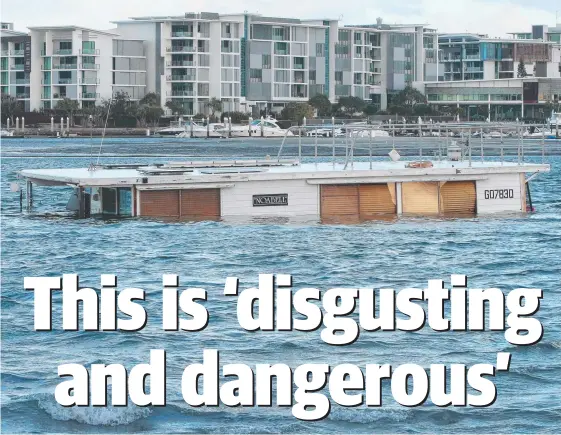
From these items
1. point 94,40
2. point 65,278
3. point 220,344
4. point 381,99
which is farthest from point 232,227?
point 381,99

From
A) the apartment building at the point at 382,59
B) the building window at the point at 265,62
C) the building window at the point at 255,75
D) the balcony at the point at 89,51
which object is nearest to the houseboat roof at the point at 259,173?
the balcony at the point at 89,51

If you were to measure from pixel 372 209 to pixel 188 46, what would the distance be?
10733 cm

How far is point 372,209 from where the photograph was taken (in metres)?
33.3

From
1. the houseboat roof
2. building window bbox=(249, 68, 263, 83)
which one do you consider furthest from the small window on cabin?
building window bbox=(249, 68, 263, 83)

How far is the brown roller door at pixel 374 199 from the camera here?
→ 109 ft

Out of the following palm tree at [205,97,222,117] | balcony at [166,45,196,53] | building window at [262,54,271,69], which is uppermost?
balcony at [166,45,196,53]

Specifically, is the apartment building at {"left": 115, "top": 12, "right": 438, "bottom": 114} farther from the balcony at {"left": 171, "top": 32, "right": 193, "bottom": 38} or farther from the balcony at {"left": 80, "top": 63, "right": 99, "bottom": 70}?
the balcony at {"left": 80, "top": 63, "right": 99, "bottom": 70}

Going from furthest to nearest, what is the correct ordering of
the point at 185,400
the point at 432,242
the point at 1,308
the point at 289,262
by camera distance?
the point at 432,242, the point at 289,262, the point at 1,308, the point at 185,400

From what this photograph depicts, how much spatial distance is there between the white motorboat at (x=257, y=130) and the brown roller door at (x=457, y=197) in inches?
3713

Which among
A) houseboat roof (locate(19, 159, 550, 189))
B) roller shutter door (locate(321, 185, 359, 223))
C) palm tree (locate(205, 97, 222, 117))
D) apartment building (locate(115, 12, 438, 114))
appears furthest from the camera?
apartment building (locate(115, 12, 438, 114))

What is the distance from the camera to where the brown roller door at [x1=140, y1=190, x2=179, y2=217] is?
32.3 metres

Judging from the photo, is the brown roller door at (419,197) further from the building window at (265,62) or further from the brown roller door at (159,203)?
the building window at (265,62)

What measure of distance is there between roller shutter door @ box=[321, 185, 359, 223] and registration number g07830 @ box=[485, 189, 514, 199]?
3543 millimetres

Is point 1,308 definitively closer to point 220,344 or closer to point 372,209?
point 220,344
